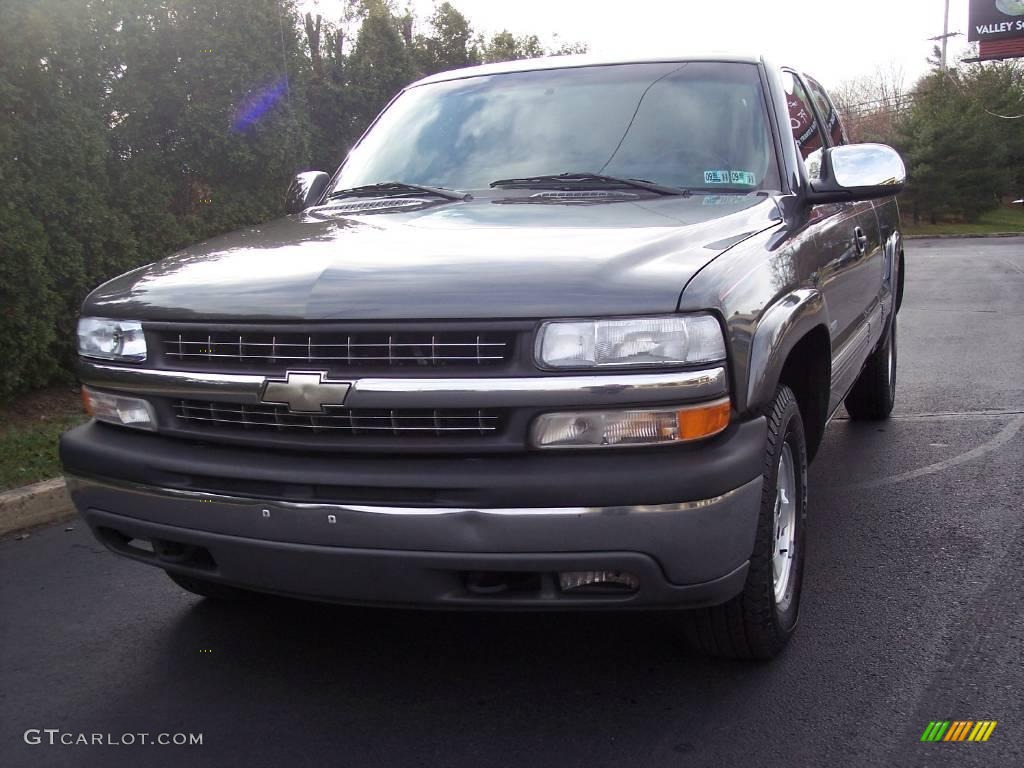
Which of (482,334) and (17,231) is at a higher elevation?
(482,334)

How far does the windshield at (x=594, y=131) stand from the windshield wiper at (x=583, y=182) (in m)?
0.05

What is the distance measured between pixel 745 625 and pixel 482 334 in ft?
3.80

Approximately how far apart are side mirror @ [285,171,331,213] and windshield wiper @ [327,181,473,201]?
0.23 meters

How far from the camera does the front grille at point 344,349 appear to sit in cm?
258

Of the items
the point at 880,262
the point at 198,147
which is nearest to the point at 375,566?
the point at 880,262

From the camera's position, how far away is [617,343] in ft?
8.29

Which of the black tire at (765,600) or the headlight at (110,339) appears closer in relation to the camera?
the black tire at (765,600)

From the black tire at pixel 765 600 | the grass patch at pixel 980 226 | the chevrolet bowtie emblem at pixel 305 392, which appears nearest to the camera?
the chevrolet bowtie emblem at pixel 305 392

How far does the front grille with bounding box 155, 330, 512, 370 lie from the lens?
8.45ft

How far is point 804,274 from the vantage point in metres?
3.48

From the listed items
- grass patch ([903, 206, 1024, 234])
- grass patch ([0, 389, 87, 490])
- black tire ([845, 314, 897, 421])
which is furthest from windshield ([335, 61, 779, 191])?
grass patch ([903, 206, 1024, 234])

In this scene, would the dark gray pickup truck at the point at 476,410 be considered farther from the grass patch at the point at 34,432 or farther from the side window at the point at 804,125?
the grass patch at the point at 34,432

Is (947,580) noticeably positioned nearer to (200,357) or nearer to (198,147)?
(200,357)

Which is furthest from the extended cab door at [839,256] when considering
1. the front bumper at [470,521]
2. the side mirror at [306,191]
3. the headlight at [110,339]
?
the headlight at [110,339]
